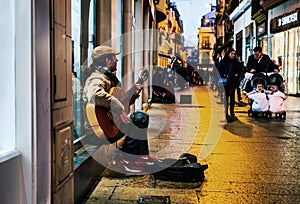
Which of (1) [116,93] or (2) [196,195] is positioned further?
(1) [116,93]

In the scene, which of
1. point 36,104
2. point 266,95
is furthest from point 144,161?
point 266,95

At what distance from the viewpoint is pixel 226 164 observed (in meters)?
6.07

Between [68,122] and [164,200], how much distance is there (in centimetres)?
131

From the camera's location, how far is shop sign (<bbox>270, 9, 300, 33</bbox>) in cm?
2085

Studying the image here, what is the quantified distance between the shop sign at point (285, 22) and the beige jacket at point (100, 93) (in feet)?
57.8

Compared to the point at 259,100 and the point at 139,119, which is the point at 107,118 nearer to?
the point at 139,119

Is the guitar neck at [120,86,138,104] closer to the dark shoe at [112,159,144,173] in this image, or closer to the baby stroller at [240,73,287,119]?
the dark shoe at [112,159,144,173]

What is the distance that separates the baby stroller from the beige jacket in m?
7.67

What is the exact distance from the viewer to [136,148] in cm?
539

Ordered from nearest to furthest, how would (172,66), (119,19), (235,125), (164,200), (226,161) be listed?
(164,200)
(226,161)
(119,19)
(235,125)
(172,66)

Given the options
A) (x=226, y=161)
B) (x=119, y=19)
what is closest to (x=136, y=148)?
(x=226, y=161)

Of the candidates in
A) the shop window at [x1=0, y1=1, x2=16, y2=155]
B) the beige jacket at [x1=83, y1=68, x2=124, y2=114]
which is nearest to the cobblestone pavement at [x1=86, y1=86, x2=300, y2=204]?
the beige jacket at [x1=83, y1=68, x2=124, y2=114]

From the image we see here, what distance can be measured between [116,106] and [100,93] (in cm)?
26

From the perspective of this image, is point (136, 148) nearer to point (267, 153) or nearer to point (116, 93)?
point (116, 93)
